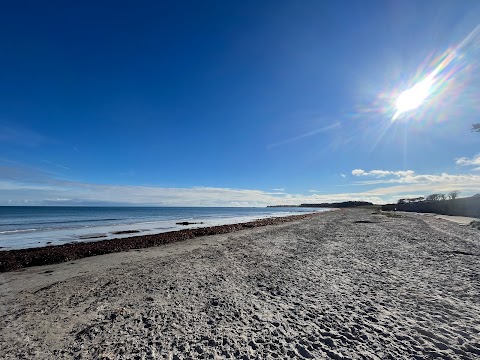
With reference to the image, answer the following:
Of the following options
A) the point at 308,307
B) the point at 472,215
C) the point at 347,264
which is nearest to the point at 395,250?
the point at 347,264

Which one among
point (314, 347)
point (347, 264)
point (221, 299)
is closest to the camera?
point (314, 347)

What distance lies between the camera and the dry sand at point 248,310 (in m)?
4.80

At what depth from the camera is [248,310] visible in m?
6.56

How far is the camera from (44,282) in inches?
387

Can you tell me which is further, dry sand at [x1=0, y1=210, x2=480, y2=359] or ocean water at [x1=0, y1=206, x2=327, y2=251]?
ocean water at [x1=0, y1=206, x2=327, y2=251]

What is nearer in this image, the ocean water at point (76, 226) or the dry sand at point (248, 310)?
the dry sand at point (248, 310)

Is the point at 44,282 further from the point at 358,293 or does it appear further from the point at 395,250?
the point at 395,250

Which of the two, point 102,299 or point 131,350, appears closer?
point 131,350

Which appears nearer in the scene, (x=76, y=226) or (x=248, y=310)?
(x=248, y=310)

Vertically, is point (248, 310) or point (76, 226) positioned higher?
point (76, 226)

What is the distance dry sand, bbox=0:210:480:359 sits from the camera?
4.80m

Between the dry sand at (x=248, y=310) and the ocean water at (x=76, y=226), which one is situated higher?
the ocean water at (x=76, y=226)

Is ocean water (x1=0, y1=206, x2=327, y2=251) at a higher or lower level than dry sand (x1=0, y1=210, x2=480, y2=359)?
higher

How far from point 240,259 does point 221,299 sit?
5.71 meters
